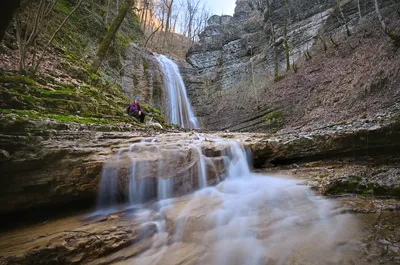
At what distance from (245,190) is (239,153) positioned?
4.48 feet

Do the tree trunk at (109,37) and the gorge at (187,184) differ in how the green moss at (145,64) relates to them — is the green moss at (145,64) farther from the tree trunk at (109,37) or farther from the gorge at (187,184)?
the gorge at (187,184)

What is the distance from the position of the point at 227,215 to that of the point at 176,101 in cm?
1513

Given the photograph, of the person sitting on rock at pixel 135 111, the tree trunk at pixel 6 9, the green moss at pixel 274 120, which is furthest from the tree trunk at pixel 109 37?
the green moss at pixel 274 120

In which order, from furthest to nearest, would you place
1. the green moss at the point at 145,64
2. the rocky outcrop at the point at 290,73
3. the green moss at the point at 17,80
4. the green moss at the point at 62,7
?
the green moss at the point at 145,64 → the green moss at the point at 62,7 → the rocky outcrop at the point at 290,73 → the green moss at the point at 17,80

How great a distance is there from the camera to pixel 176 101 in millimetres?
18031

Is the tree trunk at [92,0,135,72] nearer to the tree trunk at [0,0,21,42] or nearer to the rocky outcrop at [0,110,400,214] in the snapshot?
the rocky outcrop at [0,110,400,214]

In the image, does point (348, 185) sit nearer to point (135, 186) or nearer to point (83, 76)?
point (135, 186)

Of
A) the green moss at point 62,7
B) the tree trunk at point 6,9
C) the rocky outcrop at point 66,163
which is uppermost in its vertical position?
the green moss at point 62,7

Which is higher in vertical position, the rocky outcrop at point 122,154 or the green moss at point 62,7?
the green moss at point 62,7

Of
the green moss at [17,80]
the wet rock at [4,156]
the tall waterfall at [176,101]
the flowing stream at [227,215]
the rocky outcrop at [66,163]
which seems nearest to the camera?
the flowing stream at [227,215]

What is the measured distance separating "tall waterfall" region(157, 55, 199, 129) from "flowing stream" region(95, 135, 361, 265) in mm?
11517

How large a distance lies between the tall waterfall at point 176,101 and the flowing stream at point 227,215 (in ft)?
37.8

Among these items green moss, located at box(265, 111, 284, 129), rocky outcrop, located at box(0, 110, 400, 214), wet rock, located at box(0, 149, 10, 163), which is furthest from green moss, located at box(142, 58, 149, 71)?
wet rock, located at box(0, 149, 10, 163)

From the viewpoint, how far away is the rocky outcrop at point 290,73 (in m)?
9.62
